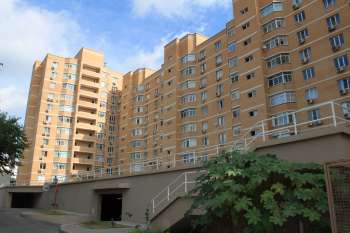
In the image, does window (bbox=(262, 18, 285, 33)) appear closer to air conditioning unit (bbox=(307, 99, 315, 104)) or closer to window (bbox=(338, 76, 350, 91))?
air conditioning unit (bbox=(307, 99, 315, 104))

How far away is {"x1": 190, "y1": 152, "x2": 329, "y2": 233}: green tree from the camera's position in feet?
32.4

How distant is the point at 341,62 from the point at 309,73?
12.4 feet

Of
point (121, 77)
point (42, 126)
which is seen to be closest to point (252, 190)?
point (42, 126)

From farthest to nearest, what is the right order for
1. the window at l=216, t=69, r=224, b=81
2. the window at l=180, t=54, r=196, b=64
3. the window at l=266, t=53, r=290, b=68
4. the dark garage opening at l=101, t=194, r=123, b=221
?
the window at l=180, t=54, r=196, b=64 < the window at l=216, t=69, r=224, b=81 < the window at l=266, t=53, r=290, b=68 < the dark garage opening at l=101, t=194, r=123, b=221

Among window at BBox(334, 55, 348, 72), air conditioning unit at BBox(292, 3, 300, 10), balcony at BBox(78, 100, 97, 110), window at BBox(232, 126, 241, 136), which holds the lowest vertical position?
window at BBox(232, 126, 241, 136)

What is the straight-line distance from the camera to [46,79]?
74625 mm

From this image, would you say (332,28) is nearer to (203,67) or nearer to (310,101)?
(310,101)

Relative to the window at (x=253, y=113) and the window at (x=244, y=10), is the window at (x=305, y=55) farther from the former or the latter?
the window at (x=244, y=10)

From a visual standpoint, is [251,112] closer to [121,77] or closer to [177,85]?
[177,85]

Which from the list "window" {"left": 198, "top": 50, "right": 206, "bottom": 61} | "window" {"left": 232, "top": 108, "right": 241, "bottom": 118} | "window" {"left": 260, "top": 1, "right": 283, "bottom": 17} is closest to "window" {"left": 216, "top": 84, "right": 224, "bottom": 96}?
"window" {"left": 232, "top": 108, "right": 241, "bottom": 118}

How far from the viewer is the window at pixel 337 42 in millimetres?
35719

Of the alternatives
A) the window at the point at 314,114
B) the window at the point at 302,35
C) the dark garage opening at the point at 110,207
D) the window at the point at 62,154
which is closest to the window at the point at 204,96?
the window at the point at 302,35

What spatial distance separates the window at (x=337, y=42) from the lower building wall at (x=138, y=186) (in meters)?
24.3

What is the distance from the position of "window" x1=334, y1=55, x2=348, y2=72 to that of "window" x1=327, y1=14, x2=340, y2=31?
3.47 metres
